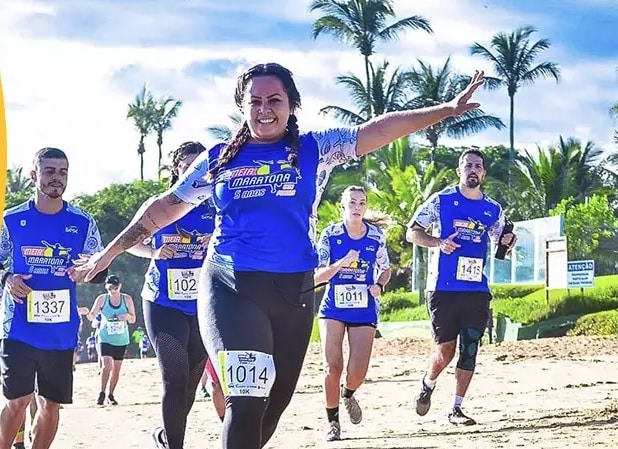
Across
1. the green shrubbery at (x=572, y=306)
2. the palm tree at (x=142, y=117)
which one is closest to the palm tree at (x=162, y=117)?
the palm tree at (x=142, y=117)

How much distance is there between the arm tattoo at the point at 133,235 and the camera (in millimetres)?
5605

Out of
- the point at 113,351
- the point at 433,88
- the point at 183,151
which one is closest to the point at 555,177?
the point at 433,88

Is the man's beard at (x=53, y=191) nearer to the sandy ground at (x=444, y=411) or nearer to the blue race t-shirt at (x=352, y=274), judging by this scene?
the sandy ground at (x=444, y=411)

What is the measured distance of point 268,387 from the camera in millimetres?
5016

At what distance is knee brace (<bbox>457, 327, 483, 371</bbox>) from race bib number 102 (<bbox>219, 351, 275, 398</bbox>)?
5.30 metres

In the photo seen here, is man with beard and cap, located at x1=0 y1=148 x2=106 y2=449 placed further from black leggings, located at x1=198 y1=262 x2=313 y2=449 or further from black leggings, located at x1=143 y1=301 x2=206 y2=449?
black leggings, located at x1=198 y1=262 x2=313 y2=449

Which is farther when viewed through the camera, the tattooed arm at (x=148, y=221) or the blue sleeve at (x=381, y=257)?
the blue sleeve at (x=381, y=257)

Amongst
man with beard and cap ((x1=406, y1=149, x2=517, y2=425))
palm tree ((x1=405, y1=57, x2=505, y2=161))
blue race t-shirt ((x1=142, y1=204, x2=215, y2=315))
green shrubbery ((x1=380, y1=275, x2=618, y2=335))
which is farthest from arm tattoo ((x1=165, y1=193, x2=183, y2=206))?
palm tree ((x1=405, y1=57, x2=505, y2=161))

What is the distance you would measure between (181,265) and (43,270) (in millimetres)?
951

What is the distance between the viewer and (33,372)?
7.38m

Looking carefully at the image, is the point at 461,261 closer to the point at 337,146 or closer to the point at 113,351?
the point at 337,146

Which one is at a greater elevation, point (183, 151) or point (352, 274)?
point (183, 151)

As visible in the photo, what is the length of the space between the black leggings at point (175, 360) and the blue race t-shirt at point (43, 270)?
0.56 meters

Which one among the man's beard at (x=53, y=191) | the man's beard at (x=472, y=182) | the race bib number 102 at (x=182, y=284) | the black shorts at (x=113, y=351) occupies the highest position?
the man's beard at (x=472, y=182)
